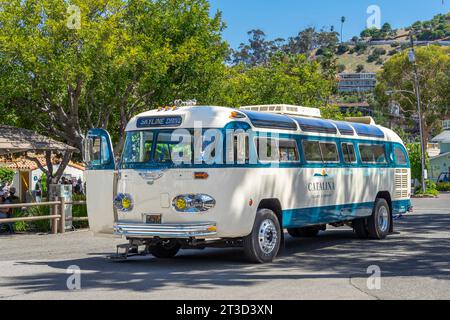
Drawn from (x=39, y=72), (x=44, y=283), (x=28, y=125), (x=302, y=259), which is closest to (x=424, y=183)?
(x=28, y=125)

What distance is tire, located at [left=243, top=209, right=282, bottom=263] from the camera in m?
12.2

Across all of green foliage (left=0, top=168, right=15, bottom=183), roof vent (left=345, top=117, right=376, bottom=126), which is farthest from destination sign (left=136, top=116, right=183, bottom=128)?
green foliage (left=0, top=168, right=15, bottom=183)

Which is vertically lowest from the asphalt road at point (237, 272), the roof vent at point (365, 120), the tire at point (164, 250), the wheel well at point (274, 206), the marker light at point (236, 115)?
the asphalt road at point (237, 272)

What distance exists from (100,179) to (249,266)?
3.14 meters

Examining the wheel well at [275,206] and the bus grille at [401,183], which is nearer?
the wheel well at [275,206]

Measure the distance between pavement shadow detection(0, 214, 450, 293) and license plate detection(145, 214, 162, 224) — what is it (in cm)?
81

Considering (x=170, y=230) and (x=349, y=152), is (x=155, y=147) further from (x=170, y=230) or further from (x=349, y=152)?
(x=349, y=152)

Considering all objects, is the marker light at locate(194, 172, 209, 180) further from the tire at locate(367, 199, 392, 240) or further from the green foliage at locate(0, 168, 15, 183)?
the green foliage at locate(0, 168, 15, 183)

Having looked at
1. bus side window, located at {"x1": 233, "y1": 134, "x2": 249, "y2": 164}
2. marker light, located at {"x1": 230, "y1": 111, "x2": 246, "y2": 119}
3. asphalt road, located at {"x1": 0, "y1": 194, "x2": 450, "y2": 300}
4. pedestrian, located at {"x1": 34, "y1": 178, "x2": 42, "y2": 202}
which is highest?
marker light, located at {"x1": 230, "y1": 111, "x2": 246, "y2": 119}

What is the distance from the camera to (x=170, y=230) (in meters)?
11.7

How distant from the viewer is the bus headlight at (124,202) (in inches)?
482

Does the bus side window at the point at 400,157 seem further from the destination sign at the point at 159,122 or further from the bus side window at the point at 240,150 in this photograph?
the destination sign at the point at 159,122

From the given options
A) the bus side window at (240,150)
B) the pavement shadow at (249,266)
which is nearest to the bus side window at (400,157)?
the pavement shadow at (249,266)
